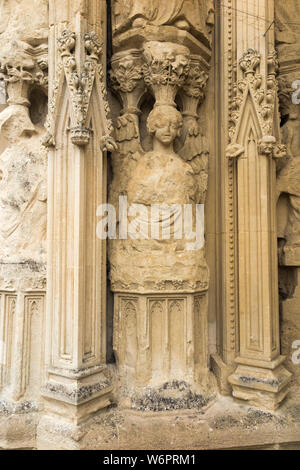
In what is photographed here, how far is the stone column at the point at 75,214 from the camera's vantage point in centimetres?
422

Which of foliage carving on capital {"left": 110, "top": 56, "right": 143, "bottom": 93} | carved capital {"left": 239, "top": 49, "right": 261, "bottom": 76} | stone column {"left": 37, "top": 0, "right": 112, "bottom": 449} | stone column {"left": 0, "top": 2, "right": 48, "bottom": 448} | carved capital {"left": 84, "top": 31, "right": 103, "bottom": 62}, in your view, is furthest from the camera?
foliage carving on capital {"left": 110, "top": 56, "right": 143, "bottom": 93}

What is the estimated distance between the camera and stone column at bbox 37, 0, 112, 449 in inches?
166

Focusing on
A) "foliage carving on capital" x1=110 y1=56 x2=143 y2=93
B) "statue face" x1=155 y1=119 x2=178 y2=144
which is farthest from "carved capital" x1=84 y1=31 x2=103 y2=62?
"statue face" x1=155 y1=119 x2=178 y2=144

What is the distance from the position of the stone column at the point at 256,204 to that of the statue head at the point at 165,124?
78 centimetres

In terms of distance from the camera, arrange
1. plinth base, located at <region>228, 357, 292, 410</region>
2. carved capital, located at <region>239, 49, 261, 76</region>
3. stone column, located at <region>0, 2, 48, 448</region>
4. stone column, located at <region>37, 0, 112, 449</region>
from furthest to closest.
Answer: carved capital, located at <region>239, 49, 261, 76</region> < stone column, located at <region>0, 2, 48, 448</region> < plinth base, located at <region>228, 357, 292, 410</region> < stone column, located at <region>37, 0, 112, 449</region>

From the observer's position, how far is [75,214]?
4309 mm

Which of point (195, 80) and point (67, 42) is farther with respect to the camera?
point (195, 80)

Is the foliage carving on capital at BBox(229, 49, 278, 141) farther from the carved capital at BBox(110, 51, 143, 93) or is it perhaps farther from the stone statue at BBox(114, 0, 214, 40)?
the carved capital at BBox(110, 51, 143, 93)

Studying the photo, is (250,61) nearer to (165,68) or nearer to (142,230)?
(165,68)

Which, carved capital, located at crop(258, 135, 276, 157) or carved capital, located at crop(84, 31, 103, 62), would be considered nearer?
carved capital, located at crop(84, 31, 103, 62)

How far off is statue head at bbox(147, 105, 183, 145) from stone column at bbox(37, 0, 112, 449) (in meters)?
0.67

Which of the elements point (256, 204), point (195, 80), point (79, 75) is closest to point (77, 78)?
point (79, 75)

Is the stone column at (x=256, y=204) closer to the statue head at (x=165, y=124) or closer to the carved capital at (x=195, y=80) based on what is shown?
the carved capital at (x=195, y=80)

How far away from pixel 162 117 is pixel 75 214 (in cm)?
178
